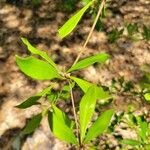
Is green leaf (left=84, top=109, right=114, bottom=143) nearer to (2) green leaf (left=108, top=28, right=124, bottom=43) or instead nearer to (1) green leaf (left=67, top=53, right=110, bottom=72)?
(1) green leaf (left=67, top=53, right=110, bottom=72)

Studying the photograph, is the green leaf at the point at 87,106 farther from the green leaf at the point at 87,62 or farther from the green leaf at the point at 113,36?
the green leaf at the point at 113,36

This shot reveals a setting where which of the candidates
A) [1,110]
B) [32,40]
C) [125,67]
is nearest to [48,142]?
[1,110]

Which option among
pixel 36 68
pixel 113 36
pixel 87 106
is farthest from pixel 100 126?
pixel 113 36

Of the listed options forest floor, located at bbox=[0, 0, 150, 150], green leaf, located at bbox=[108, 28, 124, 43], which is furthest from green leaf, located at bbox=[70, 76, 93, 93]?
green leaf, located at bbox=[108, 28, 124, 43]

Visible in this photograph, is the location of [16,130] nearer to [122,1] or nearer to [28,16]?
[28,16]

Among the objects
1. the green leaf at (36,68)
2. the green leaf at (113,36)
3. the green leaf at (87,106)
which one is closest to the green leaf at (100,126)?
the green leaf at (87,106)
